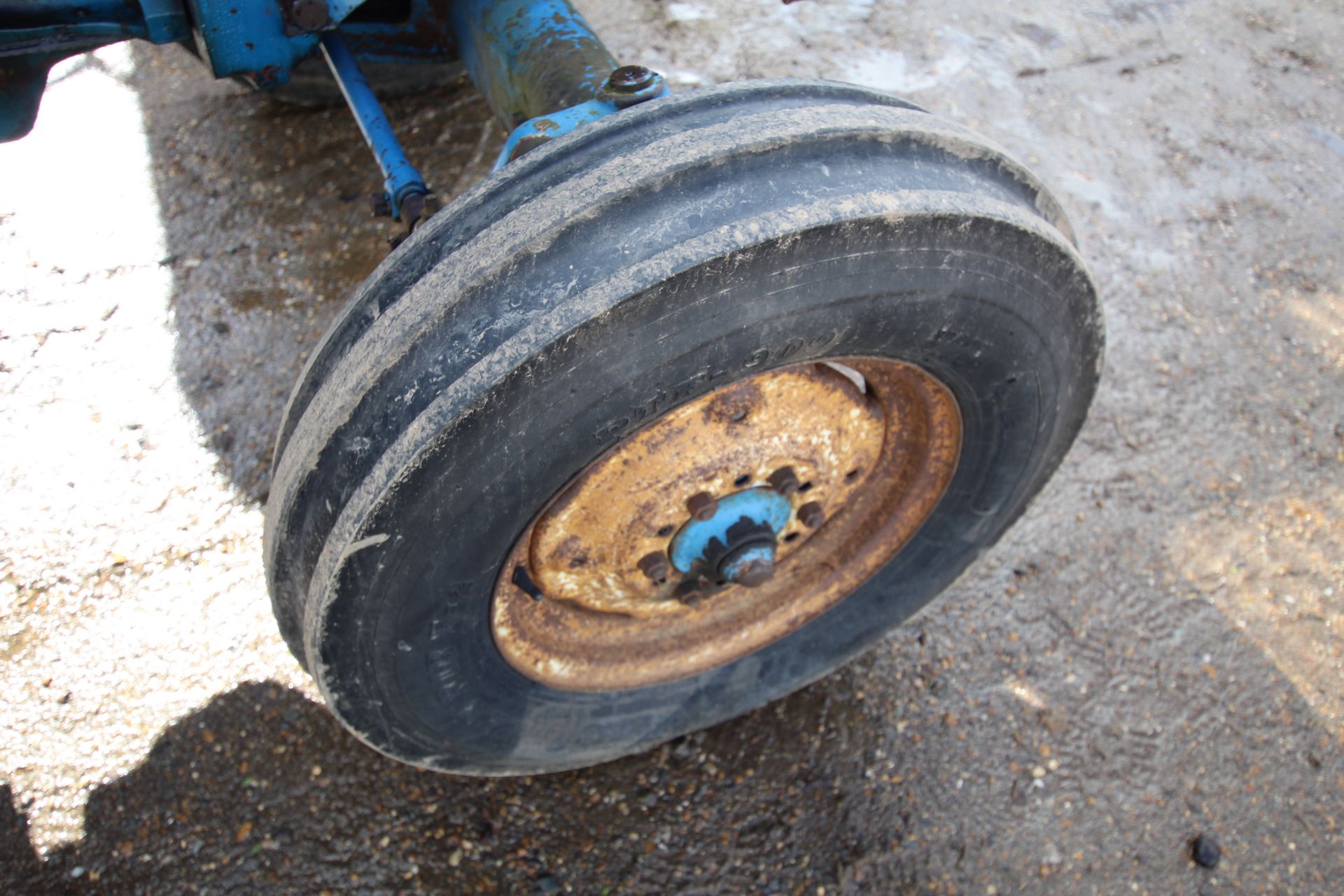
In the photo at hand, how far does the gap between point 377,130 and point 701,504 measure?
1.13m

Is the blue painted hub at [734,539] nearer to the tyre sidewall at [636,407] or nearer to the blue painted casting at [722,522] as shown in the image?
the blue painted casting at [722,522]

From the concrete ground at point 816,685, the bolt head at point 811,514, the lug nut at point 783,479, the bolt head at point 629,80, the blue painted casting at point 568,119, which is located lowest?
the concrete ground at point 816,685

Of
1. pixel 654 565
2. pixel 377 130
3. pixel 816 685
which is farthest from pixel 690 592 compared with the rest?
pixel 377 130

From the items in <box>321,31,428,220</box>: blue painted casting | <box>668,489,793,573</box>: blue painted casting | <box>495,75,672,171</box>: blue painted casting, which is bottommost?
<box>668,489,793,573</box>: blue painted casting

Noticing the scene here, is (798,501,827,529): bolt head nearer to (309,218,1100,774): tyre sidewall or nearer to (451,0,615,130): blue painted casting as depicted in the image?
(309,218,1100,774): tyre sidewall

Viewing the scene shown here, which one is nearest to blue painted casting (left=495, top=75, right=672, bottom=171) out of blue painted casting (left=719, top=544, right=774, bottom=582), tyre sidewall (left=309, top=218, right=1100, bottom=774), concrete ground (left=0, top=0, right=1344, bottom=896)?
tyre sidewall (left=309, top=218, right=1100, bottom=774)

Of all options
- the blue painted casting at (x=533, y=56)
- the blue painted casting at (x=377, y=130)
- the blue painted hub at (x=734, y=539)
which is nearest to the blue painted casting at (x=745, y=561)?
the blue painted hub at (x=734, y=539)

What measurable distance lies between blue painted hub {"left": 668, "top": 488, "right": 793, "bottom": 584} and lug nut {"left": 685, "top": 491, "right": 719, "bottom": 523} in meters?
0.02

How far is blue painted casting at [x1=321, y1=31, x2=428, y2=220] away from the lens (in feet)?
6.08

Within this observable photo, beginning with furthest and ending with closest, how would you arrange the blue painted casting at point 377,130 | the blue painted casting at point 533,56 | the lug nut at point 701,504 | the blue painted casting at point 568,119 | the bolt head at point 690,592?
the blue painted casting at point 377,130 → the blue painted casting at point 533,56 → the bolt head at point 690,592 → the lug nut at point 701,504 → the blue painted casting at point 568,119

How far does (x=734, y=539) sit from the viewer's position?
1521 millimetres

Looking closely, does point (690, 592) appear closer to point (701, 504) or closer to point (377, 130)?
point (701, 504)

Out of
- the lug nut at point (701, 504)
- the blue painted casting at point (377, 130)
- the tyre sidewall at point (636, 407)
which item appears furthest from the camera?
the blue painted casting at point (377, 130)

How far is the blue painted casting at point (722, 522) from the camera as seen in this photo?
1.52 meters
